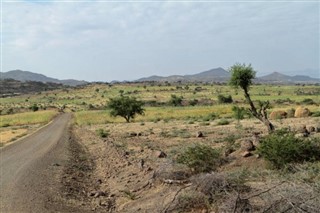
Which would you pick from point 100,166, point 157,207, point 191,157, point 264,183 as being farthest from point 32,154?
point 264,183

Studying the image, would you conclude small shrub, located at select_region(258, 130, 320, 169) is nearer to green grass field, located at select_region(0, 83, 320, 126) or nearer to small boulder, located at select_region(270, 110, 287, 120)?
green grass field, located at select_region(0, 83, 320, 126)

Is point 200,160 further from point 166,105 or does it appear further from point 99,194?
point 166,105

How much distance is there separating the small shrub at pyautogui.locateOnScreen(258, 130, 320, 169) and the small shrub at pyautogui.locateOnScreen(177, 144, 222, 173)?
1.75 m

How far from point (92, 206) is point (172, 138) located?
57.8ft

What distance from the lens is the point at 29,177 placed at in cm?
2041

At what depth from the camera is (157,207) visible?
1246 cm

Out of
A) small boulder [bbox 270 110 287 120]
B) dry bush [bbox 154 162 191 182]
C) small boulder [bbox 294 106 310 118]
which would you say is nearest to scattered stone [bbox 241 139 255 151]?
dry bush [bbox 154 162 191 182]

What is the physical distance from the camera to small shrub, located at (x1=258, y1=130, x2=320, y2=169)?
579 inches

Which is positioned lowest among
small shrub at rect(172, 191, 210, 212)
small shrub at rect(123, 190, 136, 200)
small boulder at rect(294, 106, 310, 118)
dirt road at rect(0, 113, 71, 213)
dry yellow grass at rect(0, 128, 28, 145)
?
dry yellow grass at rect(0, 128, 28, 145)

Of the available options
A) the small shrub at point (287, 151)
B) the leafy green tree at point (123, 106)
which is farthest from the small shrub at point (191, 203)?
the leafy green tree at point (123, 106)

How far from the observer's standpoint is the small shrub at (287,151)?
14.7 metres

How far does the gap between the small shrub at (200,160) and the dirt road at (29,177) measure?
16.3 ft

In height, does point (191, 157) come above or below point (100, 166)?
above

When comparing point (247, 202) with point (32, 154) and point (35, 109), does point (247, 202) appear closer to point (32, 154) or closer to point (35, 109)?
point (32, 154)
